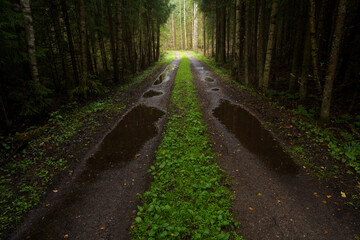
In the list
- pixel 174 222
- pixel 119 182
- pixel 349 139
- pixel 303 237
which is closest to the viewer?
pixel 303 237

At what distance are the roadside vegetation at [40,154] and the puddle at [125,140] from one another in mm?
595

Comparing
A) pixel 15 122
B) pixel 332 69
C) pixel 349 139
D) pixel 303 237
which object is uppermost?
pixel 332 69

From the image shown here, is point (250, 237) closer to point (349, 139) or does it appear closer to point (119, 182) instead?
point (119, 182)

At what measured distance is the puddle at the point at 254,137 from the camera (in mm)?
5906

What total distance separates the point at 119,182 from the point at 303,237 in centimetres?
460

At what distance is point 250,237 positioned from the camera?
369 cm

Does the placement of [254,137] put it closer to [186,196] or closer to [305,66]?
[186,196]

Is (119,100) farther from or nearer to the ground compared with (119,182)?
farther from the ground

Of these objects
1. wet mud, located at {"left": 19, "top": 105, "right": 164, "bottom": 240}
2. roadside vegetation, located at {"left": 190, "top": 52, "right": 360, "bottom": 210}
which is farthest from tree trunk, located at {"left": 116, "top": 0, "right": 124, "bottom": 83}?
roadside vegetation, located at {"left": 190, "top": 52, "right": 360, "bottom": 210}

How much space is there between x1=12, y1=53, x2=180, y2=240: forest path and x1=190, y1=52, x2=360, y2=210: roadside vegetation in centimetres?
509

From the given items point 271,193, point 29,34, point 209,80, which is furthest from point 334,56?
point 29,34

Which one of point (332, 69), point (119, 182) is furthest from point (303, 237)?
point (332, 69)

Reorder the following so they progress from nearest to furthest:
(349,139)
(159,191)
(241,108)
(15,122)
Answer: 1. (159,191)
2. (349,139)
3. (15,122)
4. (241,108)

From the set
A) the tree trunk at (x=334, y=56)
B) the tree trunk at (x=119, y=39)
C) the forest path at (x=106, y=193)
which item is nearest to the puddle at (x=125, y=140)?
the forest path at (x=106, y=193)
